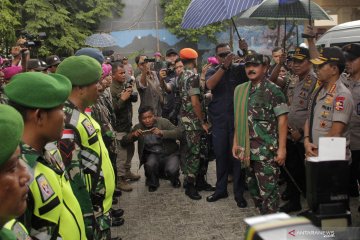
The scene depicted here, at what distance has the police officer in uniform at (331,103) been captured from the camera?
344cm

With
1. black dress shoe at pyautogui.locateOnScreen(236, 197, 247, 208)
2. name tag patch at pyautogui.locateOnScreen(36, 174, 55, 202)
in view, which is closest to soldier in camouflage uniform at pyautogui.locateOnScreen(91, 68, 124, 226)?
black dress shoe at pyautogui.locateOnScreen(236, 197, 247, 208)

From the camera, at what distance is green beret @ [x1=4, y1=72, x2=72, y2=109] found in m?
1.78

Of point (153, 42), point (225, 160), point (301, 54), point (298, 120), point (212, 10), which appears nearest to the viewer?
point (212, 10)

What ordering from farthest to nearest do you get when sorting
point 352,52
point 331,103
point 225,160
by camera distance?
point 225,160 < point 352,52 < point 331,103

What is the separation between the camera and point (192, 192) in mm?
5176

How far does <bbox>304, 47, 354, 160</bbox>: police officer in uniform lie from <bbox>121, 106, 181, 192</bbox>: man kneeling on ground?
2367 mm

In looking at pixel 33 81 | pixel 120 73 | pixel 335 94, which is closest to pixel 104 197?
pixel 33 81

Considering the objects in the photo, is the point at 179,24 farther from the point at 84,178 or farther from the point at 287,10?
the point at 84,178

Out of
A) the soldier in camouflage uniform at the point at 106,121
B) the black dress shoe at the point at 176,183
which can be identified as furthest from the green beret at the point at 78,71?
the black dress shoe at the point at 176,183

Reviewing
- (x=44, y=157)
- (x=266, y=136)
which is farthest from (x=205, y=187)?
(x=44, y=157)

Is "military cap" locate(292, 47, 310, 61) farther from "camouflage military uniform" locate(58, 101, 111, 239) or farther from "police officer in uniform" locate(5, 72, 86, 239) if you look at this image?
"police officer in uniform" locate(5, 72, 86, 239)

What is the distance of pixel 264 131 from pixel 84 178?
213 centimetres

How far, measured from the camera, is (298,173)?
4.78 meters

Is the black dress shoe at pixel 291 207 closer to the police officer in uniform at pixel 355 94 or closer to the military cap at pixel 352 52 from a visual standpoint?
the police officer in uniform at pixel 355 94
